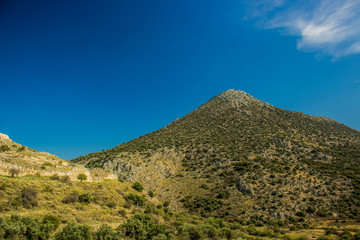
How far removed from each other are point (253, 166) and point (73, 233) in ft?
151

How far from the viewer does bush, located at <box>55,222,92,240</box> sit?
12652 mm

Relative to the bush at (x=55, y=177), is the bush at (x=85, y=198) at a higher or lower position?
lower

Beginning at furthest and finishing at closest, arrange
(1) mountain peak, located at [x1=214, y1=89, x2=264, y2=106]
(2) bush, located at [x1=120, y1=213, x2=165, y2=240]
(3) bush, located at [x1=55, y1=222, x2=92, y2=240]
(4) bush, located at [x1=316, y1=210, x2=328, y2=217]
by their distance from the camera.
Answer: (1) mountain peak, located at [x1=214, y1=89, x2=264, y2=106], (4) bush, located at [x1=316, y1=210, x2=328, y2=217], (2) bush, located at [x1=120, y1=213, x2=165, y2=240], (3) bush, located at [x1=55, y1=222, x2=92, y2=240]

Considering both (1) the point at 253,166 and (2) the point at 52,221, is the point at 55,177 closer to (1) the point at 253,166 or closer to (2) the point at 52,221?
(2) the point at 52,221

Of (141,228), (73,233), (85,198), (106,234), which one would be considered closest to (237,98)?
(141,228)

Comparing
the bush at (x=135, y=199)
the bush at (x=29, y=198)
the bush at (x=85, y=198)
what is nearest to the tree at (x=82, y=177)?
the bush at (x=85, y=198)

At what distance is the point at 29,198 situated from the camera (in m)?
15.9

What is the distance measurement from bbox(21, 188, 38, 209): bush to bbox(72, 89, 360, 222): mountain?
29245 mm

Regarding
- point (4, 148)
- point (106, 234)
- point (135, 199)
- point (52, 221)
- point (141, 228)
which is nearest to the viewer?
point (52, 221)

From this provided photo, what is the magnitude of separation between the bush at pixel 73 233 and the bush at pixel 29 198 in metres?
4.98

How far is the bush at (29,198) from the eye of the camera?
50.7 ft

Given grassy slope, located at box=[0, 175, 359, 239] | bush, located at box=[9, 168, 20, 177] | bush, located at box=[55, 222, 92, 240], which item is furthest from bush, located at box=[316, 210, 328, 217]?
bush, located at box=[9, 168, 20, 177]

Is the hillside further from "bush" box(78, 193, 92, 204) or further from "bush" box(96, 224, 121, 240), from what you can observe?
"bush" box(96, 224, 121, 240)

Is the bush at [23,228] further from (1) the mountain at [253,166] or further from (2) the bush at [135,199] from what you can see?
(1) the mountain at [253,166]
